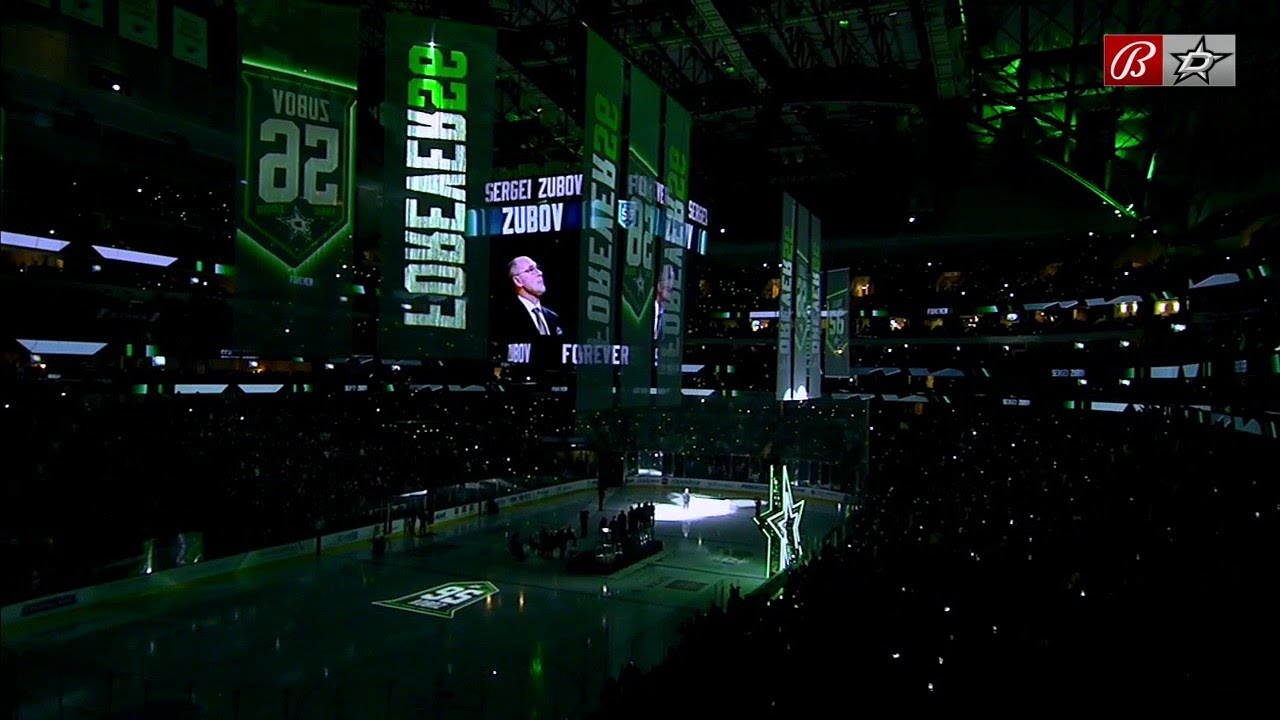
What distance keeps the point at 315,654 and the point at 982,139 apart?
2578 cm

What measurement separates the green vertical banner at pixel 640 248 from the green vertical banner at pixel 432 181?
102 inches

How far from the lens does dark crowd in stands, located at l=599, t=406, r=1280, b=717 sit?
6.29 m

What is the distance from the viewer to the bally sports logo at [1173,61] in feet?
51.7

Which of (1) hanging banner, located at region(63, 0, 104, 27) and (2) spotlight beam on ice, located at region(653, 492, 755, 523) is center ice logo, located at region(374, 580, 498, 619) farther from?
(1) hanging banner, located at region(63, 0, 104, 27)

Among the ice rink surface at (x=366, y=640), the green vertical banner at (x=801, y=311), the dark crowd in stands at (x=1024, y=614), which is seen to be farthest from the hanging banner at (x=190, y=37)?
the green vertical banner at (x=801, y=311)

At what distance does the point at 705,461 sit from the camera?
32.7 m

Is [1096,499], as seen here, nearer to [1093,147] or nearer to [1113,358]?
[1093,147]

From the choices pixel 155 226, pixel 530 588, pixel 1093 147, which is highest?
pixel 1093 147

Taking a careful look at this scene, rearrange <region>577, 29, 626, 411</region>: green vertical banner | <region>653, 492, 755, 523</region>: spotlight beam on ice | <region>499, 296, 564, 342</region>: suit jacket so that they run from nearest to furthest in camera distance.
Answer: <region>577, 29, 626, 411</region>: green vertical banner → <region>499, 296, 564, 342</region>: suit jacket → <region>653, 492, 755, 523</region>: spotlight beam on ice

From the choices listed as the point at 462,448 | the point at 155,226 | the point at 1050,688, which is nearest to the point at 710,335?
the point at 462,448

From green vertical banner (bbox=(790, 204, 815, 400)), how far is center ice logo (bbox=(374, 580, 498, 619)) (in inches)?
308

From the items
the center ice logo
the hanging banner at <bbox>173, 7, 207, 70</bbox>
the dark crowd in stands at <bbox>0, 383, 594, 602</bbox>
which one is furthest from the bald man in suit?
the dark crowd in stands at <bbox>0, 383, 594, 602</bbox>

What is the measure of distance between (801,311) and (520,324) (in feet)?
21.6

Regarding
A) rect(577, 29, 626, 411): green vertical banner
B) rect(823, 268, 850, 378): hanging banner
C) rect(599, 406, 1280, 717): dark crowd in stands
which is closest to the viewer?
rect(599, 406, 1280, 717): dark crowd in stands
